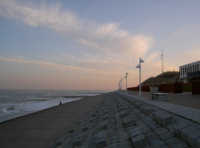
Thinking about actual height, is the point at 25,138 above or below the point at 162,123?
below

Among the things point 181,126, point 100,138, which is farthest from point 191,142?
point 100,138

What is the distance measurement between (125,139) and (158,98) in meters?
8.07

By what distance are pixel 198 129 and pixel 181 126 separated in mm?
485

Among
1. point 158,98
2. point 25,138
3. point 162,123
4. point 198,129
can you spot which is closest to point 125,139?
point 162,123

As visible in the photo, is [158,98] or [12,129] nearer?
[12,129]

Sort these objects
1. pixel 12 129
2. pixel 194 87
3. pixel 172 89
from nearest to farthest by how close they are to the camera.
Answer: pixel 12 129
pixel 194 87
pixel 172 89

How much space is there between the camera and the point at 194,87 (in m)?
18.1

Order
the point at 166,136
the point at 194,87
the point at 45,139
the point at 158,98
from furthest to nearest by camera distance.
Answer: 1. the point at 194,87
2. the point at 158,98
3. the point at 45,139
4. the point at 166,136

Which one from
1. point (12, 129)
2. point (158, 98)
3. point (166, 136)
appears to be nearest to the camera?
point (166, 136)

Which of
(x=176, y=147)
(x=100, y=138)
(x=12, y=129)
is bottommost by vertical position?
(x=12, y=129)

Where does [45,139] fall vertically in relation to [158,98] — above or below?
below

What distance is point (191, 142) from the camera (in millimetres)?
3301

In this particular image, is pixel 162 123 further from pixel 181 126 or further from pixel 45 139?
pixel 45 139

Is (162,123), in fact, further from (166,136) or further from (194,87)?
(194,87)
